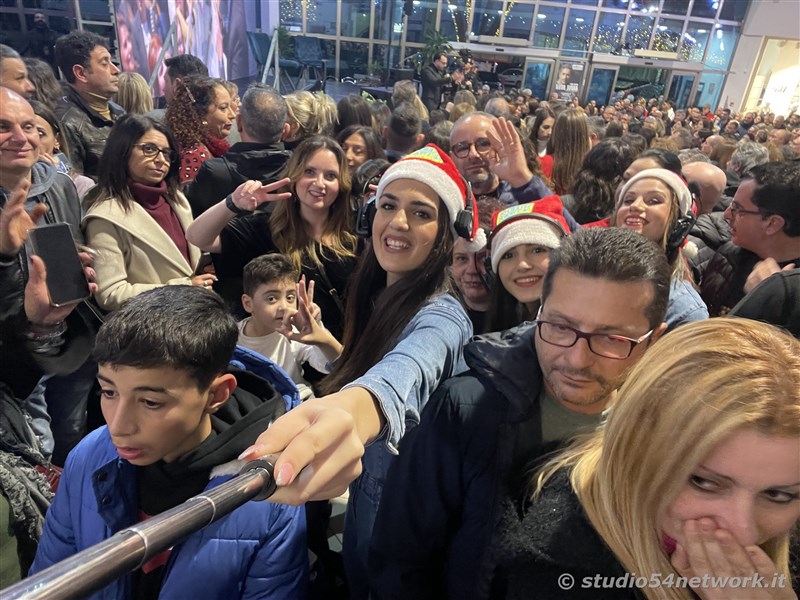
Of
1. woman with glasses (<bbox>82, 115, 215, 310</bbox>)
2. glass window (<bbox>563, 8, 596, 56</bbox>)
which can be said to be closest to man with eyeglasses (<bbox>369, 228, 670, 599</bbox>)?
woman with glasses (<bbox>82, 115, 215, 310</bbox>)

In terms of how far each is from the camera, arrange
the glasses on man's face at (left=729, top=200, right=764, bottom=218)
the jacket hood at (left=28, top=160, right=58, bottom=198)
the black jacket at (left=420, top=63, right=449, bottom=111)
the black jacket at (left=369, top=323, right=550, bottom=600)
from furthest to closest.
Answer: the black jacket at (left=420, top=63, right=449, bottom=111) < the glasses on man's face at (left=729, top=200, right=764, bottom=218) < the jacket hood at (left=28, top=160, right=58, bottom=198) < the black jacket at (left=369, top=323, right=550, bottom=600)

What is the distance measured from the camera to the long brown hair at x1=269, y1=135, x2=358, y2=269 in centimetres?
243

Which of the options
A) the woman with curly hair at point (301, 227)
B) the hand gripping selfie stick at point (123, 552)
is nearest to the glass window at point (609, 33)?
the woman with curly hair at point (301, 227)

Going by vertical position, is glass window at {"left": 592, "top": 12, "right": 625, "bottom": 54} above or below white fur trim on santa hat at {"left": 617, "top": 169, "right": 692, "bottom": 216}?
above

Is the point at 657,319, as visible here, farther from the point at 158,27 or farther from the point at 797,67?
the point at 797,67

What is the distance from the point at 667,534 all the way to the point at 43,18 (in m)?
7.50

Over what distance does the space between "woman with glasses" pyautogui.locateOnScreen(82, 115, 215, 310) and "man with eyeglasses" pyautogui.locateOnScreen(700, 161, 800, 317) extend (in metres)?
2.55

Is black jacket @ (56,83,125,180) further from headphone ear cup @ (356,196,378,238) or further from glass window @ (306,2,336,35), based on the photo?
glass window @ (306,2,336,35)

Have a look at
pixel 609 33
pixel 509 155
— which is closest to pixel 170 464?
pixel 509 155

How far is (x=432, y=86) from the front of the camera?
9.43 m

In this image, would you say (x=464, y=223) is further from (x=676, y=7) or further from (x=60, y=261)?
(x=676, y=7)

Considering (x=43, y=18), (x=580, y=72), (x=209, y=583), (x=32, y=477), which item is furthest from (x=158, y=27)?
(x=580, y=72)

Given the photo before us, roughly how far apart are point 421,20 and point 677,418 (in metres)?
21.6

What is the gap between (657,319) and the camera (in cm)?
120
